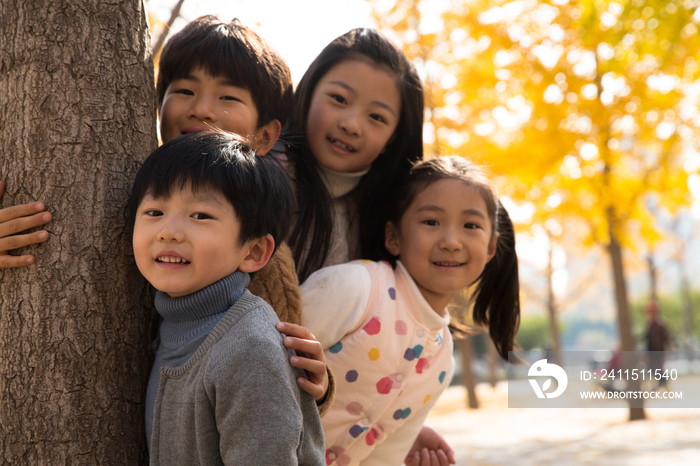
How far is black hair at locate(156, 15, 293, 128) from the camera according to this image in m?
1.96

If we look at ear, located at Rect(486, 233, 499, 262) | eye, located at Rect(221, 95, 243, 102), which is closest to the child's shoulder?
eye, located at Rect(221, 95, 243, 102)

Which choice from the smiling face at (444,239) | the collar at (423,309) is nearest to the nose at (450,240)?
the smiling face at (444,239)

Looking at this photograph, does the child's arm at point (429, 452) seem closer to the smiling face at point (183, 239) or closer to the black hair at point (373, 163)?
the black hair at point (373, 163)

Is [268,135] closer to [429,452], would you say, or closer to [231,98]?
[231,98]

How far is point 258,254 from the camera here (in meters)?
1.57

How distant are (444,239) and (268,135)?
78 cm

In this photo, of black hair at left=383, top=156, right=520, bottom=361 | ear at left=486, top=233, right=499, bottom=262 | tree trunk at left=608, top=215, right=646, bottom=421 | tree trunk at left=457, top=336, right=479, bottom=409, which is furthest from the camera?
tree trunk at left=457, top=336, right=479, bottom=409

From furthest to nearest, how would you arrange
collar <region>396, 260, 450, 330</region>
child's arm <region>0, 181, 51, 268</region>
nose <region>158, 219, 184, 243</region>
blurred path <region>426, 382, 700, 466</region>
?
1. blurred path <region>426, 382, 700, 466</region>
2. collar <region>396, 260, 450, 330</region>
3. child's arm <region>0, 181, 51, 268</region>
4. nose <region>158, 219, 184, 243</region>

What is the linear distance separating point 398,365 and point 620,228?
592 centimetres

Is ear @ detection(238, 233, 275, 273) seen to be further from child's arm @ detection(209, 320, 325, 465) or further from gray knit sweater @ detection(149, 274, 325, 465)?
child's arm @ detection(209, 320, 325, 465)

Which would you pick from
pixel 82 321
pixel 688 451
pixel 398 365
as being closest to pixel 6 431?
pixel 82 321

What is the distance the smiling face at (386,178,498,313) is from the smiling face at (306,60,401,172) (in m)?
0.33

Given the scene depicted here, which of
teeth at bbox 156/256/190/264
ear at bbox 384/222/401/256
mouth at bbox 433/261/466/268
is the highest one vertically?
ear at bbox 384/222/401/256

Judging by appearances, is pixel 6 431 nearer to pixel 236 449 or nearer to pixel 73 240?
pixel 73 240
